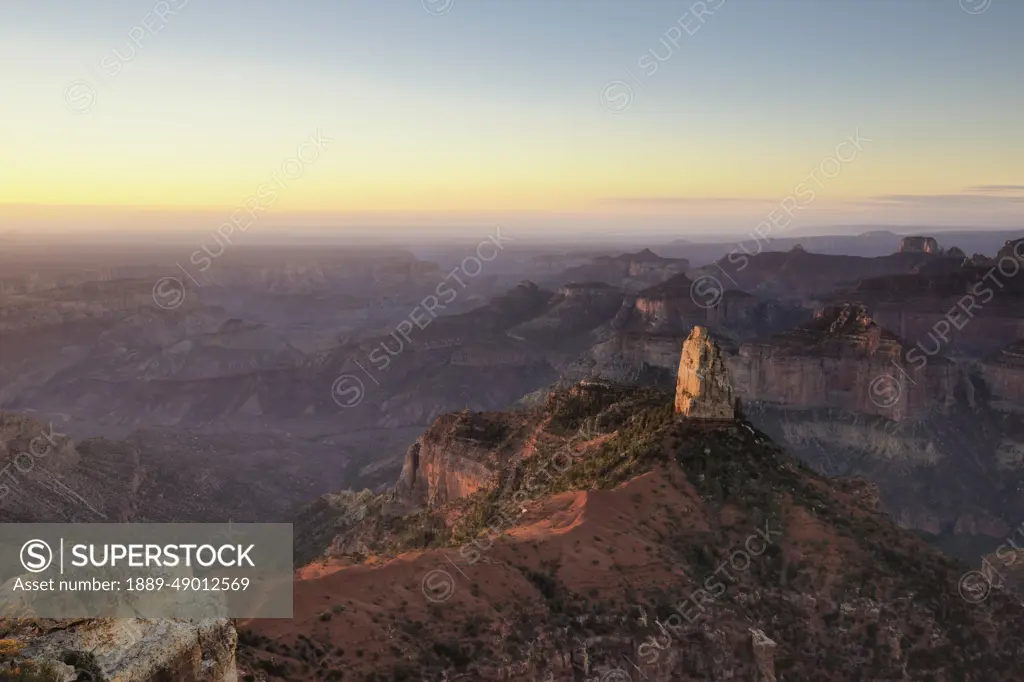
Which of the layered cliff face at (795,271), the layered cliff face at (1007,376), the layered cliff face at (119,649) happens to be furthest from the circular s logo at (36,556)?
the layered cliff face at (795,271)

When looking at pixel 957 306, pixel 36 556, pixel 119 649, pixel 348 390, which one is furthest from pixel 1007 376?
pixel 348 390

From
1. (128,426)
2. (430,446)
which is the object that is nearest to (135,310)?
(128,426)

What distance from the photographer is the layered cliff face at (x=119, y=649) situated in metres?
13.2

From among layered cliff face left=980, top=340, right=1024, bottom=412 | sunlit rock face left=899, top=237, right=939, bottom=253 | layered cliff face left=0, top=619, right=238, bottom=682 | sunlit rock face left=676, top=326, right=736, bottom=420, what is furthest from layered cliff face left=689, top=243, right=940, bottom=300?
layered cliff face left=0, top=619, right=238, bottom=682

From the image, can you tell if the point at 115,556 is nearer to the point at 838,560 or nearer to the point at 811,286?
the point at 838,560

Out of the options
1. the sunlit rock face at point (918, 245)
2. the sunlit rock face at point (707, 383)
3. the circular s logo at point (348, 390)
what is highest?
the sunlit rock face at point (918, 245)

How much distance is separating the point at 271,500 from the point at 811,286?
130617 mm

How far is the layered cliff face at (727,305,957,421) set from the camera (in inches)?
3602

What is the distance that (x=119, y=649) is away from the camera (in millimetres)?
13922

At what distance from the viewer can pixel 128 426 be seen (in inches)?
5694

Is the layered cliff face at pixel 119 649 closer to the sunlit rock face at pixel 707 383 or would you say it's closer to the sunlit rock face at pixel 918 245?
the sunlit rock face at pixel 707 383

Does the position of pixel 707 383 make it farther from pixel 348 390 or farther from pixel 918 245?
pixel 918 245

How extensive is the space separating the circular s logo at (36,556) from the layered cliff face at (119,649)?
2786 millimetres

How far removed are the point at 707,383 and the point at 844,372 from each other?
66168 mm
